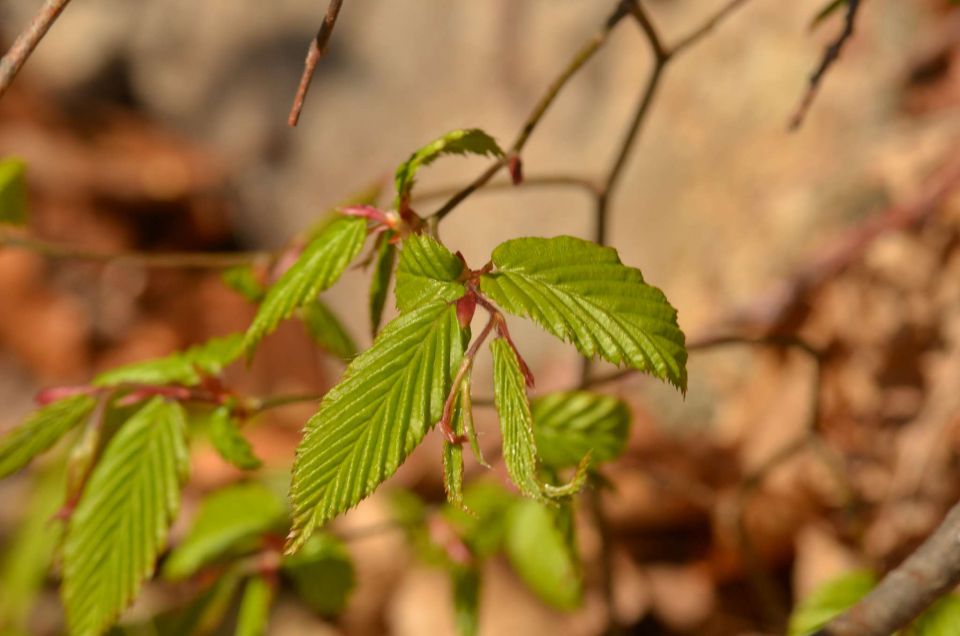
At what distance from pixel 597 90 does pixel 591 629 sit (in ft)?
4.19

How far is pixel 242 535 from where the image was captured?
1.36 metres

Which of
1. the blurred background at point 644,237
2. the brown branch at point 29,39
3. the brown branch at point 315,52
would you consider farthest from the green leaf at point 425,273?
the blurred background at point 644,237

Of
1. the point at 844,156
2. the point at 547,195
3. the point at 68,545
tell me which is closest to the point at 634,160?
the point at 547,195

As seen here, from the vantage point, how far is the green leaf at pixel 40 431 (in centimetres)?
89

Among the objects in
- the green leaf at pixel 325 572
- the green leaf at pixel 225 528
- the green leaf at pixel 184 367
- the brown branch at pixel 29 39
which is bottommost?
the green leaf at pixel 325 572

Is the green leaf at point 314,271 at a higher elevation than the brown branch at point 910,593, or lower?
higher

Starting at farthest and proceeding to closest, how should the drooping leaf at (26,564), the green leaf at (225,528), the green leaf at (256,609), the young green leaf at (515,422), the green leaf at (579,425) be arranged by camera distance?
1. the drooping leaf at (26,564)
2. the green leaf at (225,528)
3. the green leaf at (256,609)
4. the green leaf at (579,425)
5. the young green leaf at (515,422)

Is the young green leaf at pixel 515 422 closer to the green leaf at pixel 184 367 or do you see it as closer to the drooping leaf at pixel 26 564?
the green leaf at pixel 184 367

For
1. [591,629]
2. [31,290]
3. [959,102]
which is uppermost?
[31,290]

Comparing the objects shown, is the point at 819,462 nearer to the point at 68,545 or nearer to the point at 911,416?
the point at 911,416

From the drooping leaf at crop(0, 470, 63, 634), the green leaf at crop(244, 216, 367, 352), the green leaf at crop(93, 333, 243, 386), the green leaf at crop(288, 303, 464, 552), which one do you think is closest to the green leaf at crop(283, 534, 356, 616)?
the green leaf at crop(93, 333, 243, 386)

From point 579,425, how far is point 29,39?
62 centimetres

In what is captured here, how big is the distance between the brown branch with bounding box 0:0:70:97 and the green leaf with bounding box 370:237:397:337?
0.95 ft

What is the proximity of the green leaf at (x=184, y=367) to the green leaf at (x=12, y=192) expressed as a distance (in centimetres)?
24
